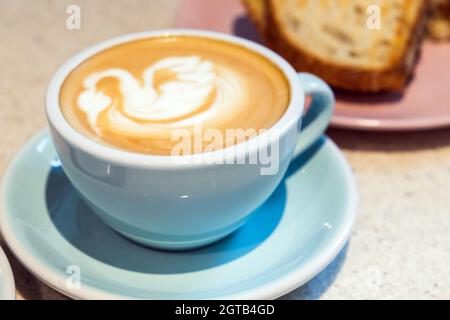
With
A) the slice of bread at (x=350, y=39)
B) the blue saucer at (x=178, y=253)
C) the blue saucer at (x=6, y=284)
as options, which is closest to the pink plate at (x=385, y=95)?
the slice of bread at (x=350, y=39)

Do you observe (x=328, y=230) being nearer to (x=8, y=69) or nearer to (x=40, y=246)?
(x=40, y=246)

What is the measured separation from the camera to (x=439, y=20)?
1076 millimetres

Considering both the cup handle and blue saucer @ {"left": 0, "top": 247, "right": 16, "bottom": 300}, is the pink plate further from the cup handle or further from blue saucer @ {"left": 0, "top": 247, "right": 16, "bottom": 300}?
blue saucer @ {"left": 0, "top": 247, "right": 16, "bottom": 300}

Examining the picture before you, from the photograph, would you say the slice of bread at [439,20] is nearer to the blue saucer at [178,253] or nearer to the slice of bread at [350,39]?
the slice of bread at [350,39]

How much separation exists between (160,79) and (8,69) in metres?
0.47

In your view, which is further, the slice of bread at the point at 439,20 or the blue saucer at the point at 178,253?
the slice of bread at the point at 439,20

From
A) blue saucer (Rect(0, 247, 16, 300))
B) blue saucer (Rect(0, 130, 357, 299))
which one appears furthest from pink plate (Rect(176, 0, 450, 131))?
blue saucer (Rect(0, 247, 16, 300))

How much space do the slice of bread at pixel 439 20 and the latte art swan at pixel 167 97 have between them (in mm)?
588

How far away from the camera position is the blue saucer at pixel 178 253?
20.7 inches

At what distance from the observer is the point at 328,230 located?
0.58 metres

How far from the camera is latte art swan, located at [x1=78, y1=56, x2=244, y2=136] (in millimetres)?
567
